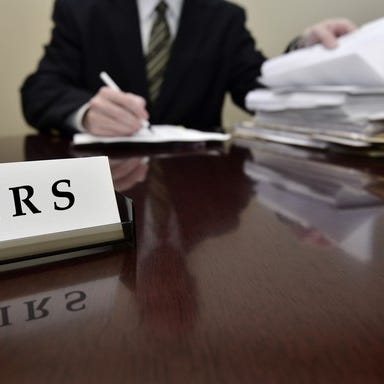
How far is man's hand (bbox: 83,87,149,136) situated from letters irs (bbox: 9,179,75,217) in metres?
0.45

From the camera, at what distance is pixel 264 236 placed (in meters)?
0.25

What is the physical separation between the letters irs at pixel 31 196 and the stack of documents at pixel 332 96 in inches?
18.7

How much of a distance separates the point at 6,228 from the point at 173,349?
12 centimetres

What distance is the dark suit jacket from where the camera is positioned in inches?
42.5

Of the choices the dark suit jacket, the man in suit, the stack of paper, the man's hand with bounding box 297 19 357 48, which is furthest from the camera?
the dark suit jacket

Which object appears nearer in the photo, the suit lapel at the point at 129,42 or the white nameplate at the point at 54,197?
the white nameplate at the point at 54,197

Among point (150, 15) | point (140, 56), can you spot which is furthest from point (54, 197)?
point (150, 15)

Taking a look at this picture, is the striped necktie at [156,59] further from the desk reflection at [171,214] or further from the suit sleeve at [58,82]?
the desk reflection at [171,214]

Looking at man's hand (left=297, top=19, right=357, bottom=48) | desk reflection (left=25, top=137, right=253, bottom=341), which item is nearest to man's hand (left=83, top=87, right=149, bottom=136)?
desk reflection (left=25, top=137, right=253, bottom=341)

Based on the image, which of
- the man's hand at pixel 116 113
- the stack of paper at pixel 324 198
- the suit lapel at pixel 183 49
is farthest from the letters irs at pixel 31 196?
the suit lapel at pixel 183 49

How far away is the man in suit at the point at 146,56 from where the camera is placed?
97cm

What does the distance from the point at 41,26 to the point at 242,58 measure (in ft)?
2.66

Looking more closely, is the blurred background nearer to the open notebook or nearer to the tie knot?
the tie knot

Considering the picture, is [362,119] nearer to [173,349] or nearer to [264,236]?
[264,236]
